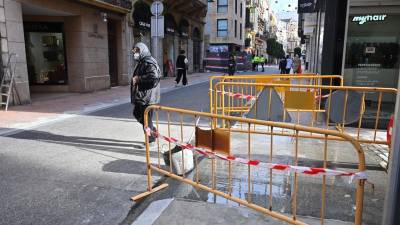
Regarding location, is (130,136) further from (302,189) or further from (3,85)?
(3,85)

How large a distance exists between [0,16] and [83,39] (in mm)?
4363

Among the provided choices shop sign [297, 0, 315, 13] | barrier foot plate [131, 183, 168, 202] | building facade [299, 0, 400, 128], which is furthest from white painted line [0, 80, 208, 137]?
shop sign [297, 0, 315, 13]

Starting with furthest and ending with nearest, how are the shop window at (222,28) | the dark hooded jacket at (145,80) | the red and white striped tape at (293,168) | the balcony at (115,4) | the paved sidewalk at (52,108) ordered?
the shop window at (222,28) < the balcony at (115,4) < the paved sidewalk at (52,108) < the dark hooded jacket at (145,80) < the red and white striped tape at (293,168)

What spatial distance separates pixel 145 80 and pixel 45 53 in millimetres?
10833

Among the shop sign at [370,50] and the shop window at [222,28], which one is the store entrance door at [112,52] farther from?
the shop window at [222,28]

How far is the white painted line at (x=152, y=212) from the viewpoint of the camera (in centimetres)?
358

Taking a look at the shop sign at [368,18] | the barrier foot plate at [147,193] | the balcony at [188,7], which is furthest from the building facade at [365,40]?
the balcony at [188,7]

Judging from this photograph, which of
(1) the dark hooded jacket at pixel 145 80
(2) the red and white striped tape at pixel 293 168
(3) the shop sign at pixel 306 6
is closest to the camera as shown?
(2) the red and white striped tape at pixel 293 168

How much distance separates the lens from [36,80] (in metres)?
15.0

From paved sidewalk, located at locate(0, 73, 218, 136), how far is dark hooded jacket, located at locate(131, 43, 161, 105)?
3.26 metres

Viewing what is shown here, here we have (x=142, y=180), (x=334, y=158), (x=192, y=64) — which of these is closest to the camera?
(x=142, y=180)

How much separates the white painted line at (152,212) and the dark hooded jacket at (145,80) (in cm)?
237

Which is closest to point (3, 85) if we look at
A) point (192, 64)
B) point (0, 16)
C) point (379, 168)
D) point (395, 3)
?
point (0, 16)

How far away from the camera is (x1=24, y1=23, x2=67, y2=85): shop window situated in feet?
48.0
